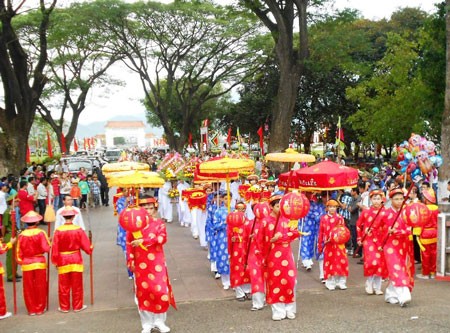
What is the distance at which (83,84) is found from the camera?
113 feet

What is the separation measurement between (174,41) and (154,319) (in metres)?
25.5

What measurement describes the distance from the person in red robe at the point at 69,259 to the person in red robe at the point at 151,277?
3.93 feet

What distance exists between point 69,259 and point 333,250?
13.1 ft

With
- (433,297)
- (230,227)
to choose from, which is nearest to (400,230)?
(433,297)

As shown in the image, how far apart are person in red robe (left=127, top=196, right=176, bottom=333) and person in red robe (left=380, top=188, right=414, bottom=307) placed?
9.91 feet

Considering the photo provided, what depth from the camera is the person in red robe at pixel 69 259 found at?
24.9 feet

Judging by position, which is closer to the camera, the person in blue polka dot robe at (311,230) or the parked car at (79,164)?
the person in blue polka dot robe at (311,230)

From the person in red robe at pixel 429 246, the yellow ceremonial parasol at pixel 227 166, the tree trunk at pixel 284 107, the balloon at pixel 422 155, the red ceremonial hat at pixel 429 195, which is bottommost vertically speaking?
the person in red robe at pixel 429 246

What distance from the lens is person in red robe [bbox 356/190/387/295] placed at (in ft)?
25.8

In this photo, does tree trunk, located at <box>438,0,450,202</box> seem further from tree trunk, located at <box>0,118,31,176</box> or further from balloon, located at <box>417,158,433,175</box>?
tree trunk, located at <box>0,118,31,176</box>

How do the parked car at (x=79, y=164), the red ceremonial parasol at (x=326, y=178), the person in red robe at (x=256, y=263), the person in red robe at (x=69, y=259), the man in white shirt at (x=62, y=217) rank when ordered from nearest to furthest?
1. the person in red robe at (x=256, y=263)
2. the person in red robe at (x=69, y=259)
3. the man in white shirt at (x=62, y=217)
4. the red ceremonial parasol at (x=326, y=178)
5. the parked car at (x=79, y=164)

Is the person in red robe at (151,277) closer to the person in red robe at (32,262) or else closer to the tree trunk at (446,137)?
the person in red robe at (32,262)

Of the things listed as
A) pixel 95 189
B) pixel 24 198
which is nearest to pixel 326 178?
pixel 24 198

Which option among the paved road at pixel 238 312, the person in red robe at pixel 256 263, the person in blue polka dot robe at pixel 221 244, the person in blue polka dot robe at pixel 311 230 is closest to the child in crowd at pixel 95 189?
the paved road at pixel 238 312
